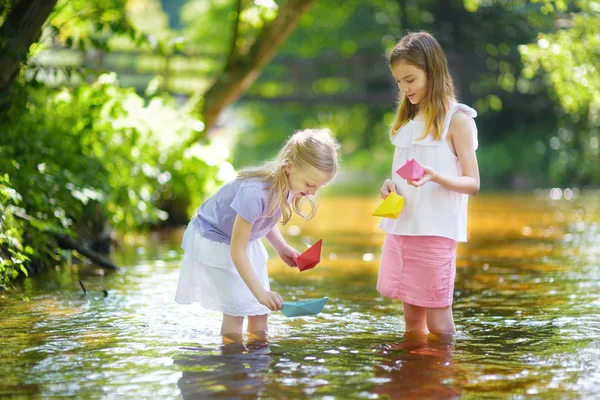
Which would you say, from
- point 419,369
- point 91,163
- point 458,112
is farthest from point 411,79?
point 91,163

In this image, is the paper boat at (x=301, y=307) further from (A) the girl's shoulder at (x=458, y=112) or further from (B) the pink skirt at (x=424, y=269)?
(A) the girl's shoulder at (x=458, y=112)

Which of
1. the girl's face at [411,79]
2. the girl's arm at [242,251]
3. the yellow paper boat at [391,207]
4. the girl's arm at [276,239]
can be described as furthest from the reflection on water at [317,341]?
the girl's face at [411,79]

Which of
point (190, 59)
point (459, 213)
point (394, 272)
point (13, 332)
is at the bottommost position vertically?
point (13, 332)

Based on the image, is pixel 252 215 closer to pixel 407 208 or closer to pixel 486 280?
pixel 407 208

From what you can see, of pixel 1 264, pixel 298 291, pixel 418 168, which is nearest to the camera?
pixel 418 168

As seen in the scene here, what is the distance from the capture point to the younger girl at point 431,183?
15.2ft

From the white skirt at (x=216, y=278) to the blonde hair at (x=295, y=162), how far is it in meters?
0.37

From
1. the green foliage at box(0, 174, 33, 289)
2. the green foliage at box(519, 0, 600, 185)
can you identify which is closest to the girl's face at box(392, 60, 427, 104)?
the green foliage at box(0, 174, 33, 289)

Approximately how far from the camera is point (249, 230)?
4.38 metres

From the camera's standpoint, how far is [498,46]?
81.8 ft

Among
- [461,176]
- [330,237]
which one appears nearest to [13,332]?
[461,176]

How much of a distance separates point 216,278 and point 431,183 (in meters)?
1.20

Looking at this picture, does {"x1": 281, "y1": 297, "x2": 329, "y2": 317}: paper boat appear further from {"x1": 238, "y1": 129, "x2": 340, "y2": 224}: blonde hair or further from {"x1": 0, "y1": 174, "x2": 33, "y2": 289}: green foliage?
{"x1": 0, "y1": 174, "x2": 33, "y2": 289}: green foliage

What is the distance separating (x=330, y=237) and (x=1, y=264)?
17.9 feet
